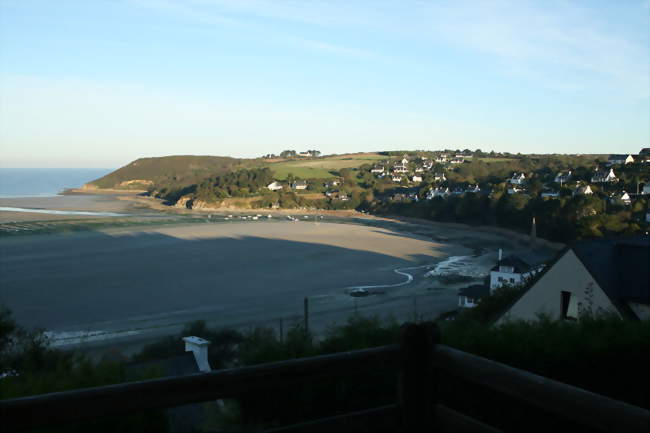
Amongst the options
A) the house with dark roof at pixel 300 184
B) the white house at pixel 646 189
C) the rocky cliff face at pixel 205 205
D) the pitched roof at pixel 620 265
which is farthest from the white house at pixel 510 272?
the house with dark roof at pixel 300 184

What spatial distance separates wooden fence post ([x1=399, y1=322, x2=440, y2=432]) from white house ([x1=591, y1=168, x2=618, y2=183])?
187ft

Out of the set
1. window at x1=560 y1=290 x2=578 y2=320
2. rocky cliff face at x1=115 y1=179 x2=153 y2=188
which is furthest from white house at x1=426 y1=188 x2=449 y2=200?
rocky cliff face at x1=115 y1=179 x2=153 y2=188

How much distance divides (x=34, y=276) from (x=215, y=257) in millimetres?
9348

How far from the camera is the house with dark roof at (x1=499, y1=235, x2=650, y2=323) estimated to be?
7.61m

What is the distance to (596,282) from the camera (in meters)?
7.87

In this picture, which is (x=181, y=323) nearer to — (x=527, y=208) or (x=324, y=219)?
(x=527, y=208)

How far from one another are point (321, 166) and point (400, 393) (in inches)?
4124

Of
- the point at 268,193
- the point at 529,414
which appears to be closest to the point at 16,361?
the point at 529,414

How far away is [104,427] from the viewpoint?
2732 millimetres

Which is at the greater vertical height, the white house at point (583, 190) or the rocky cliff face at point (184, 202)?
the white house at point (583, 190)

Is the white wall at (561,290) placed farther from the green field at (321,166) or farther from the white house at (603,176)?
the green field at (321,166)

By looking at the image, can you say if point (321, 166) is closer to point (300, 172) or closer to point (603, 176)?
point (300, 172)

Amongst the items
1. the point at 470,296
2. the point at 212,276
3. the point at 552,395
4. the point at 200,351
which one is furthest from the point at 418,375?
the point at 212,276

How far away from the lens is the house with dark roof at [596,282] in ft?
25.0
